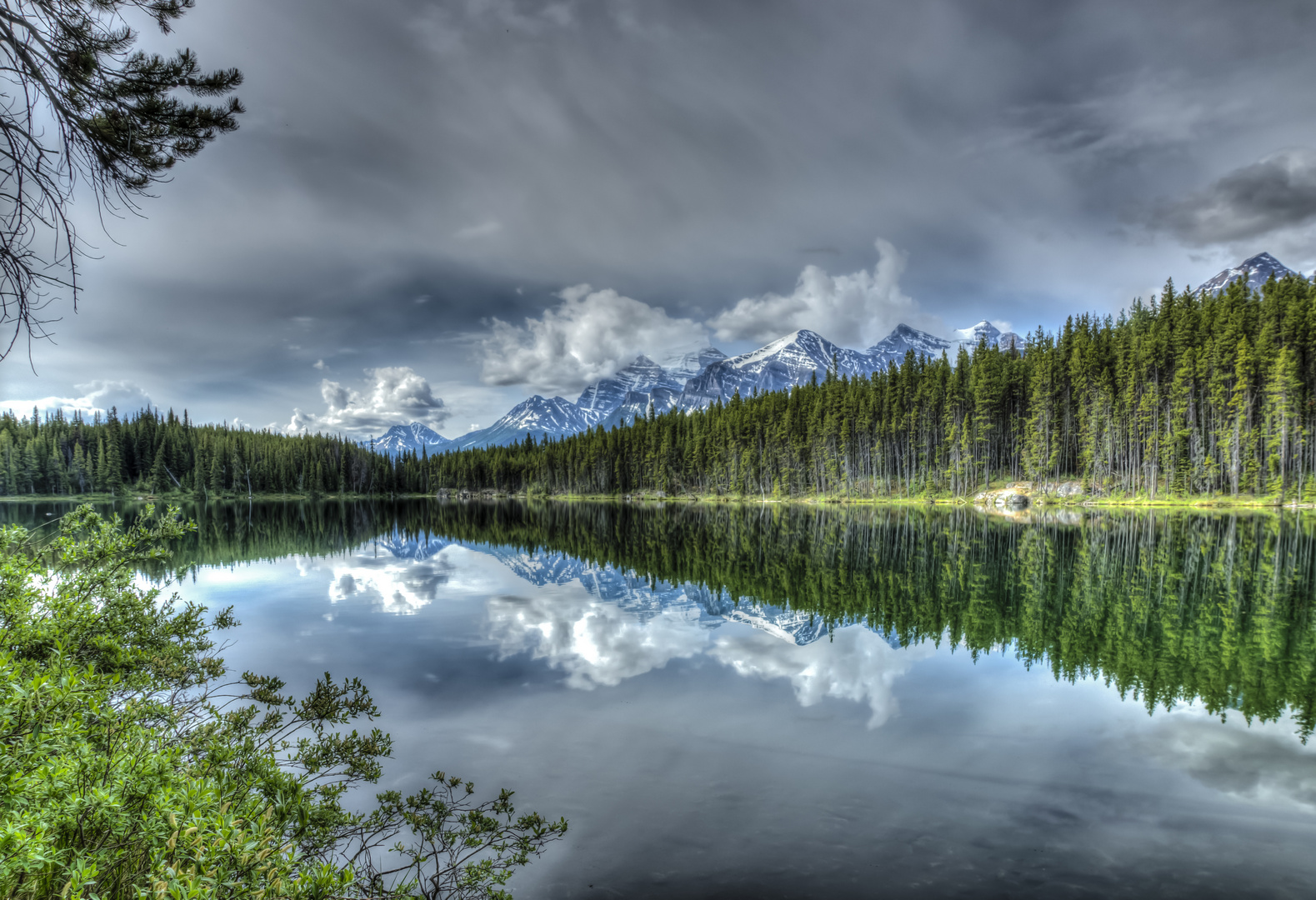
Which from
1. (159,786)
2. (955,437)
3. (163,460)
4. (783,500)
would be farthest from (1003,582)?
(163,460)

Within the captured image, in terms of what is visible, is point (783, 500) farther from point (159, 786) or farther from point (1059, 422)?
point (159, 786)

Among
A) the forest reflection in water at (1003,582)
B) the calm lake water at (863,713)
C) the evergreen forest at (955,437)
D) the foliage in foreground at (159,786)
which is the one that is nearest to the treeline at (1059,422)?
the evergreen forest at (955,437)

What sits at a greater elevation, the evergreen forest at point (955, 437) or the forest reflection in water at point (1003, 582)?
the evergreen forest at point (955, 437)

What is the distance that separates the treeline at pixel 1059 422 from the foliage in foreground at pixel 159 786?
70.2m

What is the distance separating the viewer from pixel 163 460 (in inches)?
4599

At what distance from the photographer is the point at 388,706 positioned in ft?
34.8

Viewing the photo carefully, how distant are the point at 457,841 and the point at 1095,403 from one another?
7537 cm

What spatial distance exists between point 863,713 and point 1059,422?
7509 centimetres

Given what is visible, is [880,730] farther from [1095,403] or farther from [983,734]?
[1095,403]

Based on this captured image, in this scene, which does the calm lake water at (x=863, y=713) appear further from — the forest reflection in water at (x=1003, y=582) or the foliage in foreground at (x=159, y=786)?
the foliage in foreground at (x=159, y=786)

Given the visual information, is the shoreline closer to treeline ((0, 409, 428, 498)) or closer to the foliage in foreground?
treeline ((0, 409, 428, 498))

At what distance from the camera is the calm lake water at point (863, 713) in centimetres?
604

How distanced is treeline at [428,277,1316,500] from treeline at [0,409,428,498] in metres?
74.8

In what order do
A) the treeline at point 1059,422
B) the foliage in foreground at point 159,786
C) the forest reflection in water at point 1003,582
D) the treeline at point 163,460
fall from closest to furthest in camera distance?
the foliage in foreground at point 159,786
the forest reflection in water at point 1003,582
the treeline at point 1059,422
the treeline at point 163,460
